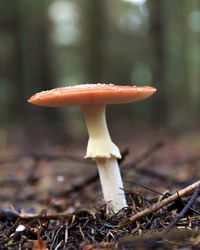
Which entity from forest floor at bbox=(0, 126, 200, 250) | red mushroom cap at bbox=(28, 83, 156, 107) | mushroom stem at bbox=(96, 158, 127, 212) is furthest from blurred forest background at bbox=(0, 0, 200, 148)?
red mushroom cap at bbox=(28, 83, 156, 107)

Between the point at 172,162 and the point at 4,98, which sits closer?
the point at 172,162

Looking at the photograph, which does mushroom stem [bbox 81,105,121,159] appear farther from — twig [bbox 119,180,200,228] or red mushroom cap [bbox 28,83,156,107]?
twig [bbox 119,180,200,228]

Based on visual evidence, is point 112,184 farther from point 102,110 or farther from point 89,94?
point 89,94

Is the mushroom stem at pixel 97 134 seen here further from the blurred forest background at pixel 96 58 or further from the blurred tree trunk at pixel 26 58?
the blurred tree trunk at pixel 26 58

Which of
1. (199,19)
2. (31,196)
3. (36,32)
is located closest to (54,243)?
(31,196)

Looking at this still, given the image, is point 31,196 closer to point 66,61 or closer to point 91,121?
point 91,121

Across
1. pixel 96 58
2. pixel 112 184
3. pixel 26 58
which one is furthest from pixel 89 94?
pixel 96 58
